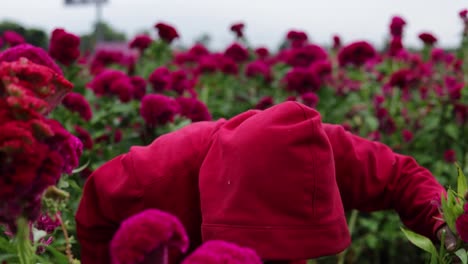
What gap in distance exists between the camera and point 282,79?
11.0 ft

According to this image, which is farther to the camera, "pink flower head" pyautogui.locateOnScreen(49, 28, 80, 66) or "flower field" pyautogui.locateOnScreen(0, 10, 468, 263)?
"pink flower head" pyautogui.locateOnScreen(49, 28, 80, 66)

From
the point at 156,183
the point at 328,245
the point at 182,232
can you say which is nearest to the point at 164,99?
the point at 156,183

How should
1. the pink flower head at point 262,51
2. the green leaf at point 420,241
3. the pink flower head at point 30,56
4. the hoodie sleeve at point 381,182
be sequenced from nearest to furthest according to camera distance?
the pink flower head at point 30,56 → the green leaf at point 420,241 → the hoodie sleeve at point 381,182 → the pink flower head at point 262,51

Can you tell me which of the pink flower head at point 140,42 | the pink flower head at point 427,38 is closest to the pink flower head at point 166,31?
the pink flower head at point 140,42

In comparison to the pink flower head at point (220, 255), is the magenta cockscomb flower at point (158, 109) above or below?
below

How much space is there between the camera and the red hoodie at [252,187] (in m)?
1.25

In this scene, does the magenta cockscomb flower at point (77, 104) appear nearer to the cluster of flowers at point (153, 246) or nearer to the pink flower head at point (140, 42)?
the pink flower head at point (140, 42)

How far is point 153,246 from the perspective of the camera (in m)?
0.73

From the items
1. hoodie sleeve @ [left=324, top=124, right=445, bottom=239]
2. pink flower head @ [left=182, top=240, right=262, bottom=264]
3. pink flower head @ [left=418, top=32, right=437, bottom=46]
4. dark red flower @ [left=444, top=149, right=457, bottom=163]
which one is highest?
pink flower head @ [left=182, top=240, right=262, bottom=264]

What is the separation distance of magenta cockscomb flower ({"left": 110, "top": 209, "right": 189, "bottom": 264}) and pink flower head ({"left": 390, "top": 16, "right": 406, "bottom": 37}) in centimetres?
281

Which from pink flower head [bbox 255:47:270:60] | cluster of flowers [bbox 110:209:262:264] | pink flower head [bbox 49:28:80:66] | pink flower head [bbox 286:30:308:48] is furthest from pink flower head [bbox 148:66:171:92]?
cluster of flowers [bbox 110:209:262:264]

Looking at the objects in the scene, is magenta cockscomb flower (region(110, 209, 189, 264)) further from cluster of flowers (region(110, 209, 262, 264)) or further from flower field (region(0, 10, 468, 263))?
flower field (region(0, 10, 468, 263))

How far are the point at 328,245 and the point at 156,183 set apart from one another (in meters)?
0.42

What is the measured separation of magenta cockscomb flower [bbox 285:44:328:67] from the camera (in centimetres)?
311
